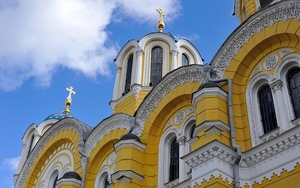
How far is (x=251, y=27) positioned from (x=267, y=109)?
2812mm

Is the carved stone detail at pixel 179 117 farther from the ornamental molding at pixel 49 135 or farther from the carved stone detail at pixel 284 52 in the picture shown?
the ornamental molding at pixel 49 135

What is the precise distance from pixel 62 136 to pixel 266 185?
1160 centimetres

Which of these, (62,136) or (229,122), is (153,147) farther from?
(62,136)

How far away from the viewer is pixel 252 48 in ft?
44.0

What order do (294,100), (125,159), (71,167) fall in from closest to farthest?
(294,100)
(125,159)
(71,167)

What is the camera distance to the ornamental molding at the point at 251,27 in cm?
1283

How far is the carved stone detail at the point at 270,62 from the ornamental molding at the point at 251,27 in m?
0.98

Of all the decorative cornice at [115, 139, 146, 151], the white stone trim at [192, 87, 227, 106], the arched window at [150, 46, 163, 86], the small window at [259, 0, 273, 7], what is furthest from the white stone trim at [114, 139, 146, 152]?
the small window at [259, 0, 273, 7]

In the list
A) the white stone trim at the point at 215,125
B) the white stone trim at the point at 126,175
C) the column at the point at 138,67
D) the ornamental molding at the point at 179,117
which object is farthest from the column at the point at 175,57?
the white stone trim at the point at 215,125

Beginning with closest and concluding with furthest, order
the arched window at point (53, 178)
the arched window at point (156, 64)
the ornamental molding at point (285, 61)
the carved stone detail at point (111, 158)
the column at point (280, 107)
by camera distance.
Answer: the column at point (280, 107), the ornamental molding at point (285, 61), the carved stone detail at point (111, 158), the arched window at point (53, 178), the arched window at point (156, 64)

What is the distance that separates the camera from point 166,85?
622 inches

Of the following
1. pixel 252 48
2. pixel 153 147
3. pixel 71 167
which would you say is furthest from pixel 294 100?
pixel 71 167

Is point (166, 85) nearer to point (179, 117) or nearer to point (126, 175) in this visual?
point (179, 117)

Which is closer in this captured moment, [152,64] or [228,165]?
[228,165]
